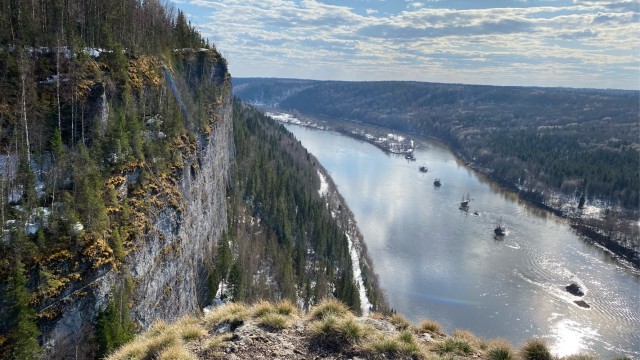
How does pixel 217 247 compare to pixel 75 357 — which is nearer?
pixel 75 357

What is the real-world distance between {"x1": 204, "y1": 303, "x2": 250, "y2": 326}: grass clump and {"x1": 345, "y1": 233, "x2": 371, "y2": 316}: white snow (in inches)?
1338

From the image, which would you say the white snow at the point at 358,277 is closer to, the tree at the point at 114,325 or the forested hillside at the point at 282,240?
the forested hillside at the point at 282,240

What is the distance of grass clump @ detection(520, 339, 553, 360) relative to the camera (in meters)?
9.87

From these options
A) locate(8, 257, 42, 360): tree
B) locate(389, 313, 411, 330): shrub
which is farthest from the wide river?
locate(8, 257, 42, 360): tree

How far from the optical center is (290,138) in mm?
124188

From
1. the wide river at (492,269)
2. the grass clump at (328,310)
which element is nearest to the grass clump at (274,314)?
the grass clump at (328,310)

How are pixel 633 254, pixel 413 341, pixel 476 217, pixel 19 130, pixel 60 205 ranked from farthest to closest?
pixel 476 217 < pixel 633 254 < pixel 19 130 < pixel 60 205 < pixel 413 341

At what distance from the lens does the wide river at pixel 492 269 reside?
153 ft

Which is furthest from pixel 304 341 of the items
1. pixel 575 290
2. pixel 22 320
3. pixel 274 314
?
pixel 575 290

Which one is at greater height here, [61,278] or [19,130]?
[19,130]

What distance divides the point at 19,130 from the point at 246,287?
86.2ft

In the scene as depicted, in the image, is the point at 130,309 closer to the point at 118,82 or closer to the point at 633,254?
the point at 118,82

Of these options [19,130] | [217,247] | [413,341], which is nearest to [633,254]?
[217,247]

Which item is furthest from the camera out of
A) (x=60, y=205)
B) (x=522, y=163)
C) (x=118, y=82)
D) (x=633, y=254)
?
(x=522, y=163)
